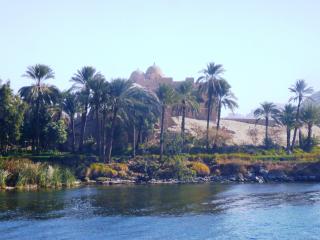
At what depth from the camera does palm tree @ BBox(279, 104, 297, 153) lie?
7538cm

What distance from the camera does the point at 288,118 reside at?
75625 millimetres

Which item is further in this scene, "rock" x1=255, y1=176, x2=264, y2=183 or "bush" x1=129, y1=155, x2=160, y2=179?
"rock" x1=255, y1=176, x2=264, y2=183

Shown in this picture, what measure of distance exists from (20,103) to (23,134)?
5740 mm

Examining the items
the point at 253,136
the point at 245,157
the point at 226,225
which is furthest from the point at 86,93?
the point at 226,225

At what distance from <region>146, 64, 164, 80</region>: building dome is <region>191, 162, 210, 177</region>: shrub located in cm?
3125

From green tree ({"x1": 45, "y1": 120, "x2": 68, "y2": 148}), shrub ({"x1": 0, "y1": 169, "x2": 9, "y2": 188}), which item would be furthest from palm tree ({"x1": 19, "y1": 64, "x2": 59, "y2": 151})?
shrub ({"x1": 0, "y1": 169, "x2": 9, "y2": 188})

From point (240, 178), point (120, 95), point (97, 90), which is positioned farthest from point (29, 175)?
point (240, 178)

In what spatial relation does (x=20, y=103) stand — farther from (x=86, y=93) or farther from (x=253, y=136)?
(x=253, y=136)

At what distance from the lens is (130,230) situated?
1298 inches

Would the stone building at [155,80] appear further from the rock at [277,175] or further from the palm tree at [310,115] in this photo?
the rock at [277,175]

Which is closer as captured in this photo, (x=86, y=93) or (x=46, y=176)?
(x=46, y=176)

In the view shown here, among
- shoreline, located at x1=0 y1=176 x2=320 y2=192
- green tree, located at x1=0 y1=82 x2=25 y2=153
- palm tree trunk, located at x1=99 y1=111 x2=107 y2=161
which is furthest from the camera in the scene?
palm tree trunk, located at x1=99 y1=111 x2=107 y2=161

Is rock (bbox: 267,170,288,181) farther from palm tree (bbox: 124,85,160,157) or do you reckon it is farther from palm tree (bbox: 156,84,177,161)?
palm tree (bbox: 124,85,160,157)

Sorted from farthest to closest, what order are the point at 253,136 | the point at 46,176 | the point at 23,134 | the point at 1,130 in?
the point at 253,136 → the point at 23,134 → the point at 1,130 → the point at 46,176
